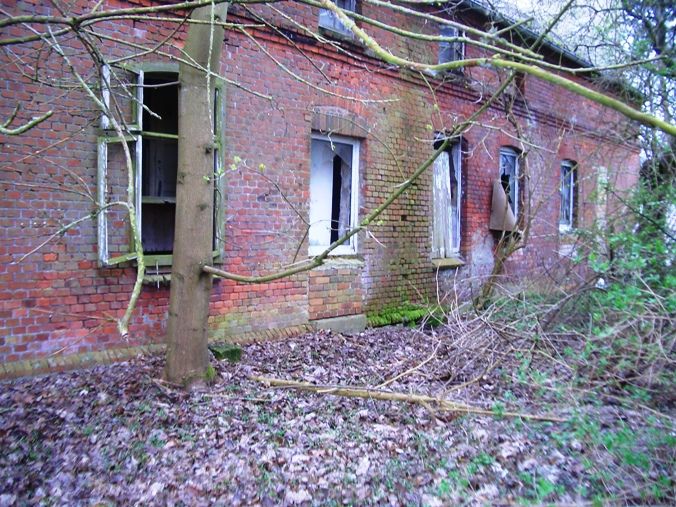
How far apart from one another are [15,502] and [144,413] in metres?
1.31

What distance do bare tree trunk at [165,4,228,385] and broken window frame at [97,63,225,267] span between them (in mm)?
280

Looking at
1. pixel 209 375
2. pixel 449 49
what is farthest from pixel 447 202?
pixel 209 375

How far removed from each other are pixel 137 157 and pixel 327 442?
11.8 feet

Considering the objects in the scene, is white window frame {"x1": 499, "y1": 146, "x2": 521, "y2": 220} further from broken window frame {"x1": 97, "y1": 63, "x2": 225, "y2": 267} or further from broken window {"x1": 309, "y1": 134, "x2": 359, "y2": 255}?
broken window frame {"x1": 97, "y1": 63, "x2": 225, "y2": 267}

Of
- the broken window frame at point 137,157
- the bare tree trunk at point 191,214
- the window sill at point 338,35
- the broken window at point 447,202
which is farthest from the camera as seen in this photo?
the broken window at point 447,202

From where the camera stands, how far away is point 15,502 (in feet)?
10.0

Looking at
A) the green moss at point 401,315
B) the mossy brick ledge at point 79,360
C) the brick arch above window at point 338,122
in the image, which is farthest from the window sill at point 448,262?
the mossy brick ledge at point 79,360

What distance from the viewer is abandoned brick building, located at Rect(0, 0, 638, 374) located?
16.7 feet

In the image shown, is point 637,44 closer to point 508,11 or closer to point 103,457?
point 508,11

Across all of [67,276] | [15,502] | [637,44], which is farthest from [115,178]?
[637,44]

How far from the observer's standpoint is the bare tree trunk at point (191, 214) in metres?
4.79

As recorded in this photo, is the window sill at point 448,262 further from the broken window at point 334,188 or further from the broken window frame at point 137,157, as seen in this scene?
the broken window frame at point 137,157

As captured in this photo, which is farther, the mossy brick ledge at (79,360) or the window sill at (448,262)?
the window sill at (448,262)

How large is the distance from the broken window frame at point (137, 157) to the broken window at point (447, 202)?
179 inches
